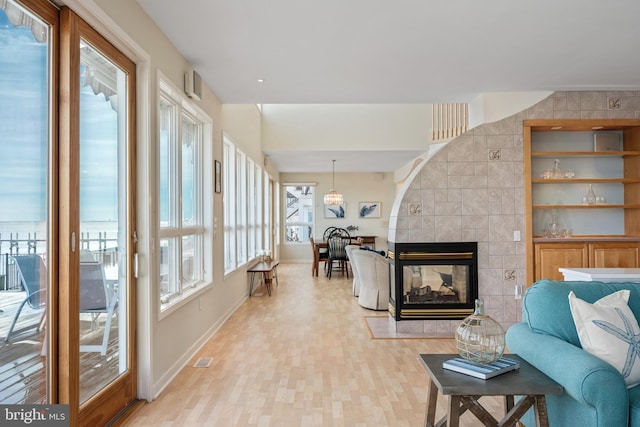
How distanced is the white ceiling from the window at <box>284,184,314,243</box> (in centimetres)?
759

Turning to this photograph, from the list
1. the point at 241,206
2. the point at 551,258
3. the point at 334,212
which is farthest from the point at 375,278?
the point at 334,212

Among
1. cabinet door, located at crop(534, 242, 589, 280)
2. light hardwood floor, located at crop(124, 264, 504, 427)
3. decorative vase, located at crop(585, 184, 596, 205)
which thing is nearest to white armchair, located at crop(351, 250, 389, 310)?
light hardwood floor, located at crop(124, 264, 504, 427)

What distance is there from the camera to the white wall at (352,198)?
12414 mm

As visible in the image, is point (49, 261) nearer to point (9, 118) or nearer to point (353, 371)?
point (9, 118)

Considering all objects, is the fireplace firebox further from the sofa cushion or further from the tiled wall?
the sofa cushion

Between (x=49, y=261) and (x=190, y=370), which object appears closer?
(x=49, y=261)

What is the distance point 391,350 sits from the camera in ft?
13.7

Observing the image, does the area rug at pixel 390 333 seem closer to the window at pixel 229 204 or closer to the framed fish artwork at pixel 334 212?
the window at pixel 229 204

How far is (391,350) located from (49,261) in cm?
305

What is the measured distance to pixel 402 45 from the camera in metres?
3.52

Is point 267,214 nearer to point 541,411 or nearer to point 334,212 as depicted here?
point 334,212

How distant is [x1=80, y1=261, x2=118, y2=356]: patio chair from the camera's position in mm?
2340

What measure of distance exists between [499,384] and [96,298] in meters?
2.10

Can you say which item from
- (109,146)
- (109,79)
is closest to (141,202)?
(109,146)
